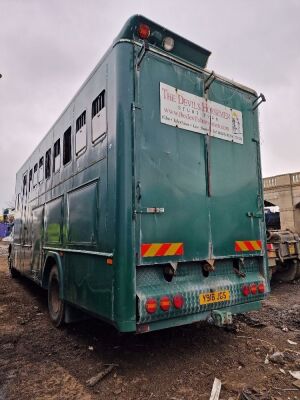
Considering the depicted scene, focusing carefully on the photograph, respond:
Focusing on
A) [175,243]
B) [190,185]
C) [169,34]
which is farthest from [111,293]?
[169,34]

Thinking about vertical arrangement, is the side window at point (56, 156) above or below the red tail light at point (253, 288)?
above

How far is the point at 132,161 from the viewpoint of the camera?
10.9 ft

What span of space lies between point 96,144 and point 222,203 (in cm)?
174

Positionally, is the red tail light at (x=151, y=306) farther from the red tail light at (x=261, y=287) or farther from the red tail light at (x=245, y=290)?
the red tail light at (x=261, y=287)

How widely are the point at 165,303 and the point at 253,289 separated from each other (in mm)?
1440

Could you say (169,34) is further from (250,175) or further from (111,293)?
(111,293)

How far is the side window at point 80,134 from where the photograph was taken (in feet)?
14.3

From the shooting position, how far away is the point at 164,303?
3.28 m

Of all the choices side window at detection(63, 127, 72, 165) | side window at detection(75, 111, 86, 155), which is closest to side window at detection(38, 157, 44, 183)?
side window at detection(63, 127, 72, 165)

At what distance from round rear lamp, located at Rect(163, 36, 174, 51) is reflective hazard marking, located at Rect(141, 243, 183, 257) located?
91.4 inches

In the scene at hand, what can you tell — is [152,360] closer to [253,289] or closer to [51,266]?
[253,289]

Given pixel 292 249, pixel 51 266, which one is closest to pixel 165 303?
pixel 51 266

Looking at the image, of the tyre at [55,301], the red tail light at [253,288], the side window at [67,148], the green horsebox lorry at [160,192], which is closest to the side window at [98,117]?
the green horsebox lorry at [160,192]

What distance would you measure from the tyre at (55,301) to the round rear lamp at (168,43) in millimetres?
3614
